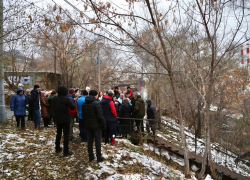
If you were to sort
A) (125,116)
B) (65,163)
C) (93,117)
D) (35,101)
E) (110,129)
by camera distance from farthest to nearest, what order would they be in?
(125,116), (35,101), (110,129), (65,163), (93,117)

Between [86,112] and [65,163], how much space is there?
142 cm

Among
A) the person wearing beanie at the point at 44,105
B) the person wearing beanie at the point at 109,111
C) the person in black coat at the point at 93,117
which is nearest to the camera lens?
the person in black coat at the point at 93,117

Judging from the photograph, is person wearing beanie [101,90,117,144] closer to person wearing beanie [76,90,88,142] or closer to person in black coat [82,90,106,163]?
person wearing beanie [76,90,88,142]

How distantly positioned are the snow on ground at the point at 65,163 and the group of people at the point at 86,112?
29cm

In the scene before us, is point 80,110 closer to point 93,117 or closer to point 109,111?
point 109,111

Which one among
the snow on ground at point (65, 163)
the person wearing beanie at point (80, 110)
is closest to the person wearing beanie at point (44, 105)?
the snow on ground at point (65, 163)

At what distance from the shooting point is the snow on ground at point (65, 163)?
414 cm

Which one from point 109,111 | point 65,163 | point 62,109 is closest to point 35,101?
point 62,109

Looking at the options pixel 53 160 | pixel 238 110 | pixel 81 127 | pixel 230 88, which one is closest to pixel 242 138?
pixel 238 110

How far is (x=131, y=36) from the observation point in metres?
4.83

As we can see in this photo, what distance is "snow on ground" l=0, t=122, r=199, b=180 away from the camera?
414cm

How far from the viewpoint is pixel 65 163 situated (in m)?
4.58

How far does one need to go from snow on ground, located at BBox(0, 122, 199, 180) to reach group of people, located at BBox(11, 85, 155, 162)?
0.29 metres

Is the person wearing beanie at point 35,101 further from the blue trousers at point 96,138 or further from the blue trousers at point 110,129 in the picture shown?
the blue trousers at point 96,138
